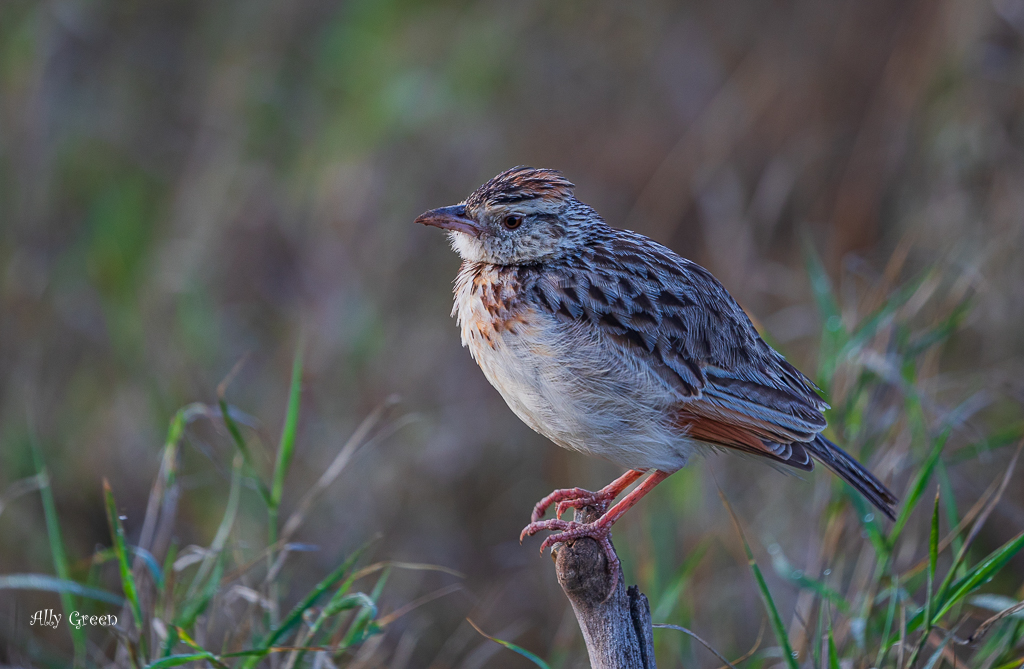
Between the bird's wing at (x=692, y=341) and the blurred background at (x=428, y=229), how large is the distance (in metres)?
1.61

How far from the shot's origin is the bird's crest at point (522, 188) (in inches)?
131

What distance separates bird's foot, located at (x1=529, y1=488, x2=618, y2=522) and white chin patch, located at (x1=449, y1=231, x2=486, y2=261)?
0.96 meters

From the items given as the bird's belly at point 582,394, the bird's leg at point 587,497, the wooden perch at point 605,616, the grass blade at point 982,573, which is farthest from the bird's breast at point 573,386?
the grass blade at point 982,573

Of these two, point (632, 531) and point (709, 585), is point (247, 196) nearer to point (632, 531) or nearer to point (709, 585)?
point (632, 531)

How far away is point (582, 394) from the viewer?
2.98 metres

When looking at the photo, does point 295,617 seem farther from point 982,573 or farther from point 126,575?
point 982,573

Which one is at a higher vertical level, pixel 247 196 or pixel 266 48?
pixel 266 48

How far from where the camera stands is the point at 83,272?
694 centimetres

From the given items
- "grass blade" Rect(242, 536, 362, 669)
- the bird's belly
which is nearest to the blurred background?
the bird's belly

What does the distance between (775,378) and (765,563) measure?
2.27 m

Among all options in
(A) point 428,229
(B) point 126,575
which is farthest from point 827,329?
(A) point 428,229

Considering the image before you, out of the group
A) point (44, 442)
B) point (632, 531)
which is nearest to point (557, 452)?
point (632, 531)

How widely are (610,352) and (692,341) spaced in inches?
13.7

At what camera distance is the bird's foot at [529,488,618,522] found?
128 inches
